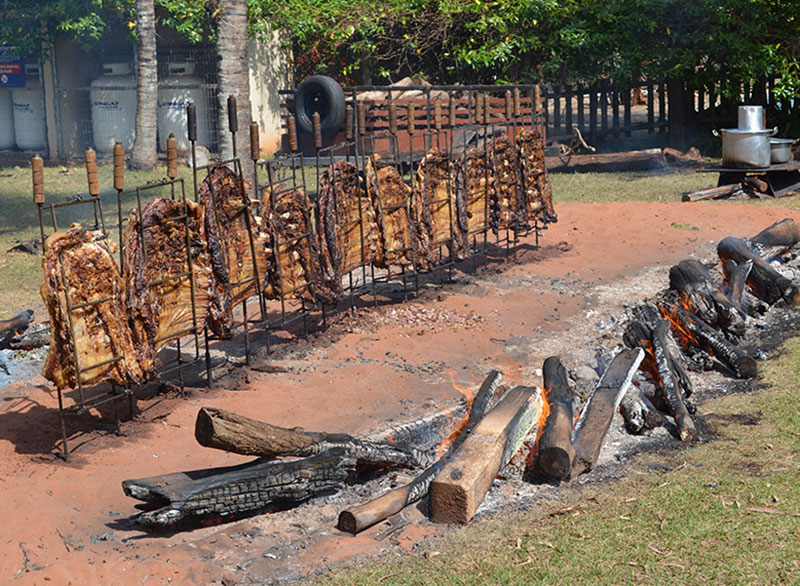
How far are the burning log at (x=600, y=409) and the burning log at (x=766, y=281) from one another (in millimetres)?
3667

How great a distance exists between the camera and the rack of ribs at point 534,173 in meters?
13.0

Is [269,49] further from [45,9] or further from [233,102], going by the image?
[233,102]

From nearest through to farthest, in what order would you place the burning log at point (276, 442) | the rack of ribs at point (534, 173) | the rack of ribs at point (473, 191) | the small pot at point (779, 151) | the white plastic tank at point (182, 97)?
the burning log at point (276, 442), the rack of ribs at point (473, 191), the rack of ribs at point (534, 173), the small pot at point (779, 151), the white plastic tank at point (182, 97)

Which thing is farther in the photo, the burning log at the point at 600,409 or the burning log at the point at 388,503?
the burning log at the point at 600,409

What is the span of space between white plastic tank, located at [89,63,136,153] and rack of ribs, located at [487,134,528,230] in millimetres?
16939

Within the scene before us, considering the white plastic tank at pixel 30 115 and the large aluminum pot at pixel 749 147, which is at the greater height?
the white plastic tank at pixel 30 115

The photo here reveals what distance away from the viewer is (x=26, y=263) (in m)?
14.2

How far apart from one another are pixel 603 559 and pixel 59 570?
3.13 meters

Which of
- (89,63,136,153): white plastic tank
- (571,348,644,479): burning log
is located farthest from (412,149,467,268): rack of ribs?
(89,63,136,153): white plastic tank

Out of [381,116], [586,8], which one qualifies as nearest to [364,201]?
[381,116]

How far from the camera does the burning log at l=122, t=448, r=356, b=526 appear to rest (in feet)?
18.4

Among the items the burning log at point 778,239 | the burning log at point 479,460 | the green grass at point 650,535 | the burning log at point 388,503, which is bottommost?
the green grass at point 650,535

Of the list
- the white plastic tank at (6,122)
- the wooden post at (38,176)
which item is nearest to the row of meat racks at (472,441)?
the wooden post at (38,176)

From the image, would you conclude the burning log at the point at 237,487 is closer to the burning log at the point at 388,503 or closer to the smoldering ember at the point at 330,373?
the smoldering ember at the point at 330,373
